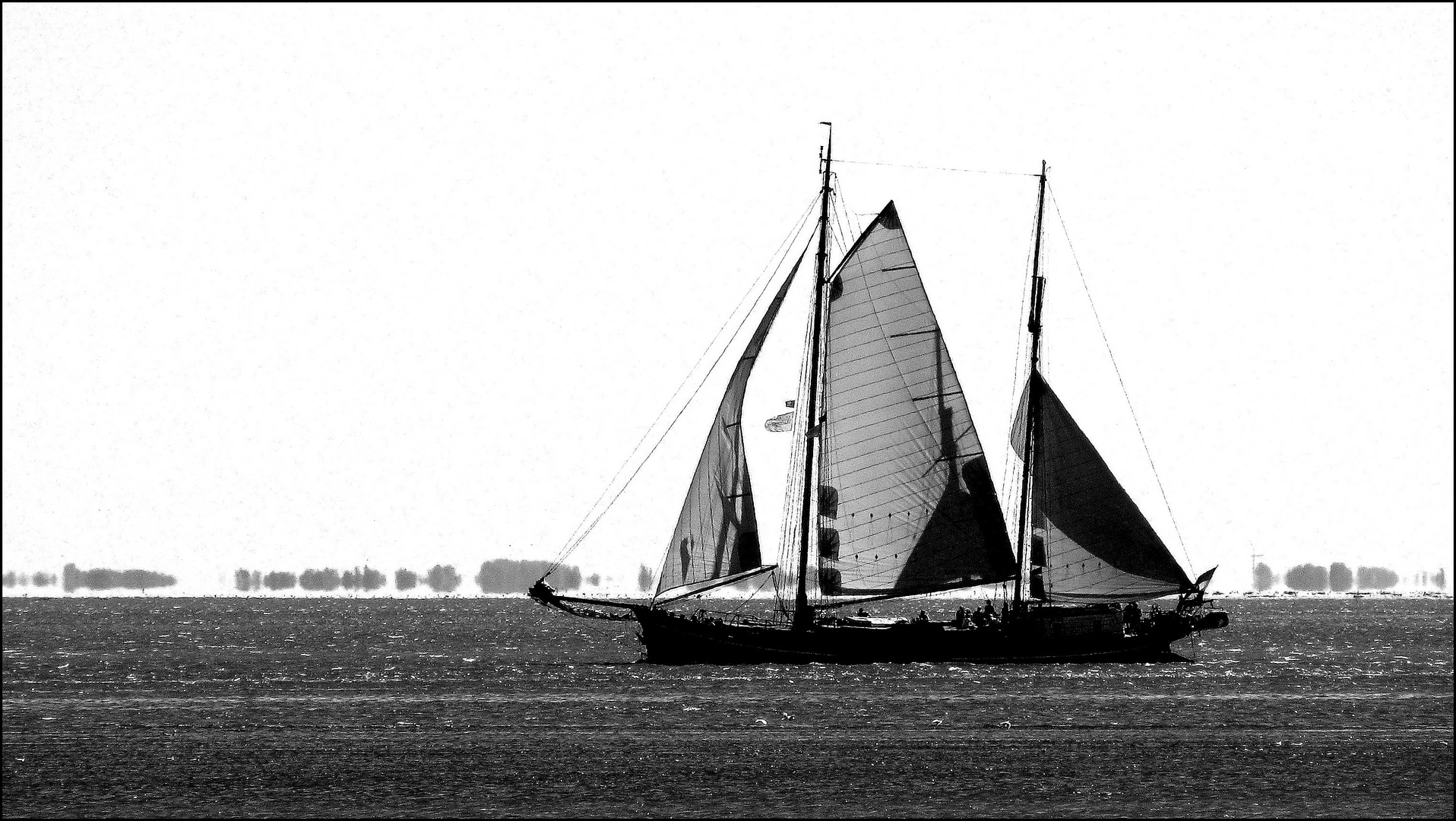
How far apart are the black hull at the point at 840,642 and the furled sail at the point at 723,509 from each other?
7736 millimetres

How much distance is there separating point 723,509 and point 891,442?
8.99 m

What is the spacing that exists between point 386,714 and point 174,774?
17.0m

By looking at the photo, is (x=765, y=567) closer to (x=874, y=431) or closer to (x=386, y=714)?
Answer: (x=874, y=431)

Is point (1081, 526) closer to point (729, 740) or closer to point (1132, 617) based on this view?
point (1132, 617)

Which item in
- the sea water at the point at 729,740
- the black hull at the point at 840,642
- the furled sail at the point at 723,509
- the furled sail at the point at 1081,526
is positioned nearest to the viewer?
the sea water at the point at 729,740

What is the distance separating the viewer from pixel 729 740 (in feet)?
180

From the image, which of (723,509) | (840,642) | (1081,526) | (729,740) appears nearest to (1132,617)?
(1081,526)

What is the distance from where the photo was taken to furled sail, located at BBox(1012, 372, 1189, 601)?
83.6 m

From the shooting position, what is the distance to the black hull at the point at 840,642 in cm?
8075

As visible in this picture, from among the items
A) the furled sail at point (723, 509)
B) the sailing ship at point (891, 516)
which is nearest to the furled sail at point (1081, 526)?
the sailing ship at point (891, 516)

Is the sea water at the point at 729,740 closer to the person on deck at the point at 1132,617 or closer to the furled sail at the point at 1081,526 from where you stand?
the person on deck at the point at 1132,617

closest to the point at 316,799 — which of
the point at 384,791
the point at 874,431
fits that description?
the point at 384,791

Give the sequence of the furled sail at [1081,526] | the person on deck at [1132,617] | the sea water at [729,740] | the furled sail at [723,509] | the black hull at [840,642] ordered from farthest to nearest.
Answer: the person on deck at [1132,617], the furled sail at [1081,526], the black hull at [840,642], the furled sail at [723,509], the sea water at [729,740]

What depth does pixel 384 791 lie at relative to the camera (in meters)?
44.8
